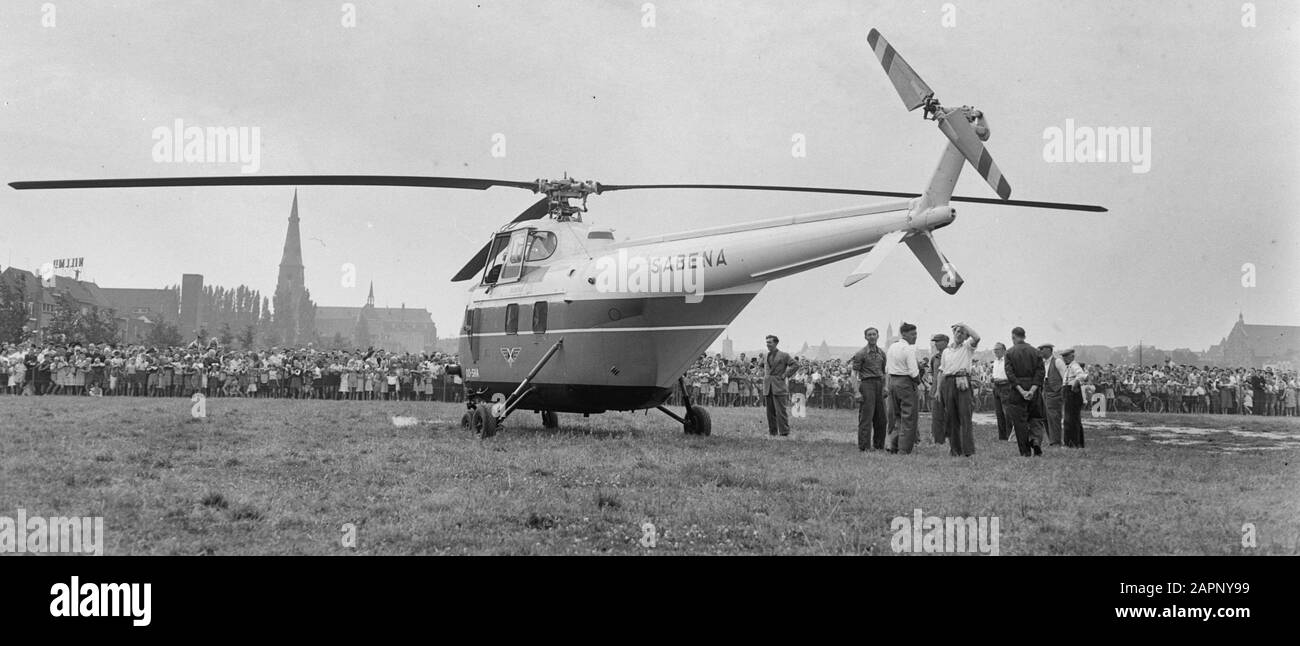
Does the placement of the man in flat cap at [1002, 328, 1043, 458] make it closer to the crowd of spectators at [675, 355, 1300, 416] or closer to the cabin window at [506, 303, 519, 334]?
the cabin window at [506, 303, 519, 334]

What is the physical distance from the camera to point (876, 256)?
9656 mm

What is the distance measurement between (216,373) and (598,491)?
25108 millimetres

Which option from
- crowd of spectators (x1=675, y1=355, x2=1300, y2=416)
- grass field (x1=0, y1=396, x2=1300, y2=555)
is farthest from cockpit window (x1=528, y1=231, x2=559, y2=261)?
crowd of spectators (x1=675, y1=355, x2=1300, y2=416)

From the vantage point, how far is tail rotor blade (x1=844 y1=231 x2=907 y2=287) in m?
9.07

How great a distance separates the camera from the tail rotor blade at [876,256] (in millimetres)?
9072

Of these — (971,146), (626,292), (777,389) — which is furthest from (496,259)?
(971,146)

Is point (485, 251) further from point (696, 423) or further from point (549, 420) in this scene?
point (696, 423)

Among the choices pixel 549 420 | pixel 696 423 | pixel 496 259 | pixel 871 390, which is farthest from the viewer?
pixel 549 420

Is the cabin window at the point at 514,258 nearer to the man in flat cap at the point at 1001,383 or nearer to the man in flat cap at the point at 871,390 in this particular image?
the man in flat cap at the point at 871,390

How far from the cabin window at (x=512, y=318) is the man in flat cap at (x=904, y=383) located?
6.35m

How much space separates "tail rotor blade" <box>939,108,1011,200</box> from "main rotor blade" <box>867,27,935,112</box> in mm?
361

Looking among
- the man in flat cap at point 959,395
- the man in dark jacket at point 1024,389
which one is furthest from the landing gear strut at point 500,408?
the man in dark jacket at point 1024,389

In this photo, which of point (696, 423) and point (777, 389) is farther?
point (777, 389)
